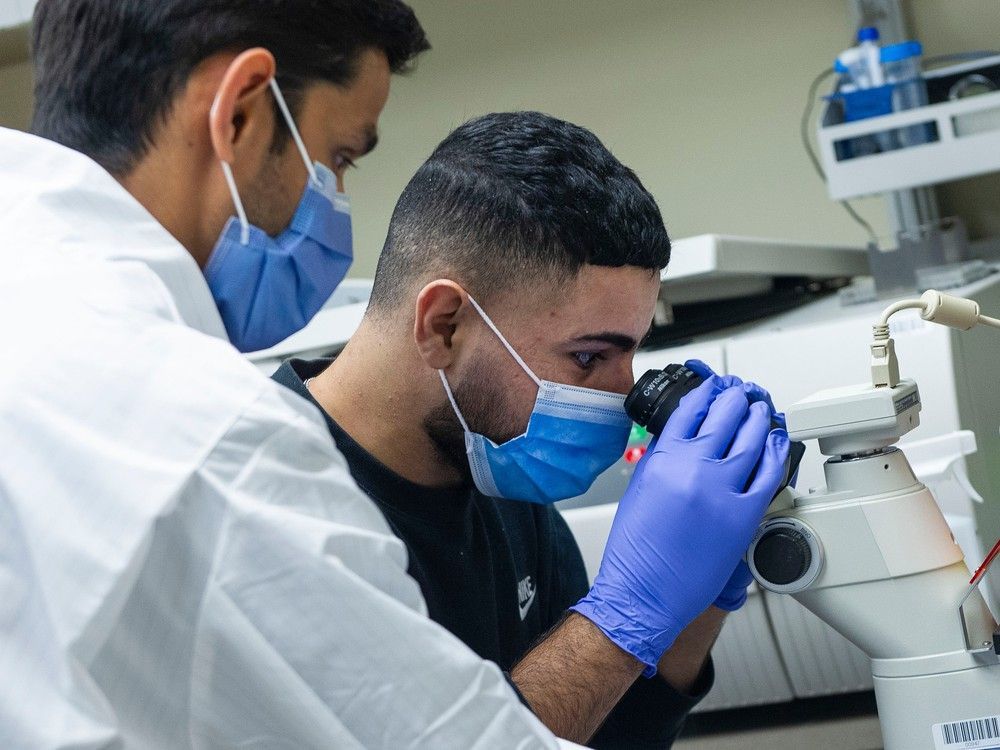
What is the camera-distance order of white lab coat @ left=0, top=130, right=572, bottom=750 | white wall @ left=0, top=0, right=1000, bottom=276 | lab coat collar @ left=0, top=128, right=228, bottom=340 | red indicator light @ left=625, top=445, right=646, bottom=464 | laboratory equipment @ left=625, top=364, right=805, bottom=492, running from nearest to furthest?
white lab coat @ left=0, top=130, right=572, bottom=750 → lab coat collar @ left=0, top=128, right=228, bottom=340 → laboratory equipment @ left=625, top=364, right=805, bottom=492 → red indicator light @ left=625, top=445, right=646, bottom=464 → white wall @ left=0, top=0, right=1000, bottom=276

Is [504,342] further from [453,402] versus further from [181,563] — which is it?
Answer: [181,563]

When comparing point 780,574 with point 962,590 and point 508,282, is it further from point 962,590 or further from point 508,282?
point 508,282

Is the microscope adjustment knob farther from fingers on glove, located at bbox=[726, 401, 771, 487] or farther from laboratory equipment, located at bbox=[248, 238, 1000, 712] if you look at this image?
laboratory equipment, located at bbox=[248, 238, 1000, 712]

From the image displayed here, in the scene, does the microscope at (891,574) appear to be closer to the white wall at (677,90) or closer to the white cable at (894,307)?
the white cable at (894,307)

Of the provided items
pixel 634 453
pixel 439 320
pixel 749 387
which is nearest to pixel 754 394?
pixel 749 387

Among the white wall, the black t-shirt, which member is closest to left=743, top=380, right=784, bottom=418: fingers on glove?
the black t-shirt

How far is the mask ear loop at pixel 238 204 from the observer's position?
916mm

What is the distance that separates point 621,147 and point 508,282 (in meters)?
1.48

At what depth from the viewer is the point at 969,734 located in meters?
0.91

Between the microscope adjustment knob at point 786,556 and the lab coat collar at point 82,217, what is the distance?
0.49m

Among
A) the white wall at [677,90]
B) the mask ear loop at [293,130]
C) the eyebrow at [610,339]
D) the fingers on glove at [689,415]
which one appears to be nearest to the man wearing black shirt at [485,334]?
the eyebrow at [610,339]

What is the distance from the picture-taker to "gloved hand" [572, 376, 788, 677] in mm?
1049

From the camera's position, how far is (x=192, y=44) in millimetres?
889

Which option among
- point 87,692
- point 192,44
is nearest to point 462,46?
point 192,44
